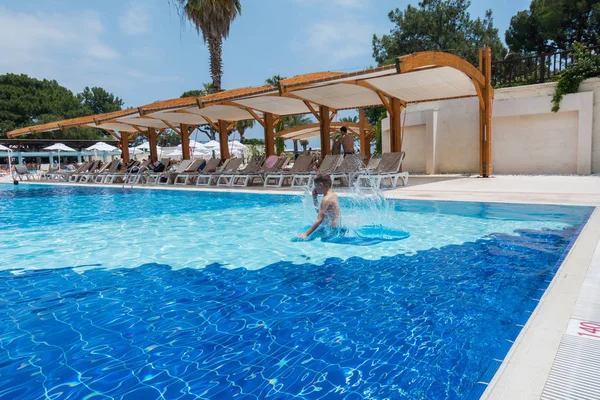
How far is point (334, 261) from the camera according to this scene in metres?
4.58

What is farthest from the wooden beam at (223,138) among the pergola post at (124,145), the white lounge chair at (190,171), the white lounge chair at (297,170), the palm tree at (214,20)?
the pergola post at (124,145)

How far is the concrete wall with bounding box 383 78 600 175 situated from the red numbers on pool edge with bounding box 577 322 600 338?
1282cm

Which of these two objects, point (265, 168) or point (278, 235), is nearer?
point (278, 235)

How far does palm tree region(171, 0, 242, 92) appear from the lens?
19.9 m

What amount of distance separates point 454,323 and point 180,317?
6.63ft

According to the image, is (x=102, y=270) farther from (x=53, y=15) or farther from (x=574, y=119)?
(x=53, y=15)

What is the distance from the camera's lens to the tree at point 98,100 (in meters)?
58.6

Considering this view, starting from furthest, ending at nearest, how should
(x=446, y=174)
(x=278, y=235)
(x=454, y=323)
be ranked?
(x=446, y=174), (x=278, y=235), (x=454, y=323)

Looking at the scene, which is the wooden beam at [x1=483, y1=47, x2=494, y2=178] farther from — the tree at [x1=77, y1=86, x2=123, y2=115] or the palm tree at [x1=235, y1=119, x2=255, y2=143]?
the tree at [x1=77, y1=86, x2=123, y2=115]

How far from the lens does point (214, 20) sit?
20.2 meters

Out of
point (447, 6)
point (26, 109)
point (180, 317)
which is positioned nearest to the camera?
point (180, 317)

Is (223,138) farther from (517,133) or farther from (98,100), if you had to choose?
(98,100)

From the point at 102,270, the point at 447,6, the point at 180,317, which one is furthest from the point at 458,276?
the point at 447,6

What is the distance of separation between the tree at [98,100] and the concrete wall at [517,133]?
5478 cm
